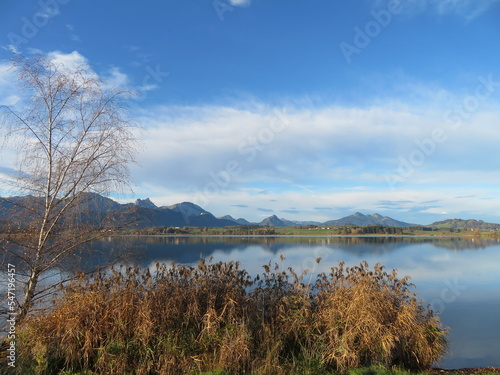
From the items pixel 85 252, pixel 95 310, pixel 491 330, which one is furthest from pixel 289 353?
pixel 491 330

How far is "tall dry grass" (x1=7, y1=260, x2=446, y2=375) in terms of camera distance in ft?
21.3

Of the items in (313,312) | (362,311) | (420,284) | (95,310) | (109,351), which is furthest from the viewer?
(420,284)

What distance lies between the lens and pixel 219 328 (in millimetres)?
7141

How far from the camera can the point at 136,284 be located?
7.89m

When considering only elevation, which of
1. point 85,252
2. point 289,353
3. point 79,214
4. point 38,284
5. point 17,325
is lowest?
point 289,353

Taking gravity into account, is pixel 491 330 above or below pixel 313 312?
below

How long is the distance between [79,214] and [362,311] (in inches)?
282

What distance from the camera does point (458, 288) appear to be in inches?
832

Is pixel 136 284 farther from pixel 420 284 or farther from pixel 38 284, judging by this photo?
pixel 420 284

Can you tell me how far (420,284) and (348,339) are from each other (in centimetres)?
1687

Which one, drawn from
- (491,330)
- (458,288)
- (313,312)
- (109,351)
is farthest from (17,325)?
(458,288)

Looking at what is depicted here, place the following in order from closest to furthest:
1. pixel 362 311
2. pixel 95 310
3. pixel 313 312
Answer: pixel 95 310 < pixel 362 311 < pixel 313 312

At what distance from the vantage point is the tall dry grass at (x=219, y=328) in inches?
255

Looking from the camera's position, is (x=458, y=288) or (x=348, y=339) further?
(x=458, y=288)
